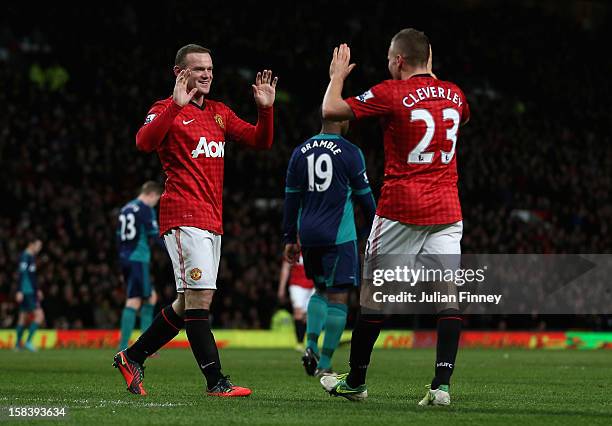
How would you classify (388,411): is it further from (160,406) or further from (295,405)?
(160,406)

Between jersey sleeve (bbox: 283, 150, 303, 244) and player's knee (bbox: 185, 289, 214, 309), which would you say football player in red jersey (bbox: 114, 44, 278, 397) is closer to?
player's knee (bbox: 185, 289, 214, 309)

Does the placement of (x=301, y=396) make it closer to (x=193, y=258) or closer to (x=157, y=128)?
(x=193, y=258)

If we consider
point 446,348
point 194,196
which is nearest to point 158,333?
point 194,196

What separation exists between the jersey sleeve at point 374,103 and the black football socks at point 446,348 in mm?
1326

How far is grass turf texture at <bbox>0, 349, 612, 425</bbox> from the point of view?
19.4ft

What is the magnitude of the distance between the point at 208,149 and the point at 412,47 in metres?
1.63

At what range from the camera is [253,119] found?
28203 mm

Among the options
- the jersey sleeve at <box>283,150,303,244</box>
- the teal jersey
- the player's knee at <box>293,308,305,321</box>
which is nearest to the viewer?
the jersey sleeve at <box>283,150,303,244</box>

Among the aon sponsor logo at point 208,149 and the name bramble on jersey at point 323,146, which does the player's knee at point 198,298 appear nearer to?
the aon sponsor logo at point 208,149

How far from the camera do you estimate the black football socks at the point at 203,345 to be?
7285 millimetres

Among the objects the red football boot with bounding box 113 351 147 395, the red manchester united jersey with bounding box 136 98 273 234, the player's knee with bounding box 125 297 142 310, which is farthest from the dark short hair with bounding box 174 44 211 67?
the player's knee with bounding box 125 297 142 310

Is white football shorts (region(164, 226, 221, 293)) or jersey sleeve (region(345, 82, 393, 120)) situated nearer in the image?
jersey sleeve (region(345, 82, 393, 120))

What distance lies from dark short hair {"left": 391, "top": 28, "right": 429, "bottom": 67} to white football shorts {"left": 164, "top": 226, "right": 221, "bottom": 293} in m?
1.81

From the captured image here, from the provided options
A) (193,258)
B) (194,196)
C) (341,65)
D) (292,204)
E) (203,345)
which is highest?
(341,65)
